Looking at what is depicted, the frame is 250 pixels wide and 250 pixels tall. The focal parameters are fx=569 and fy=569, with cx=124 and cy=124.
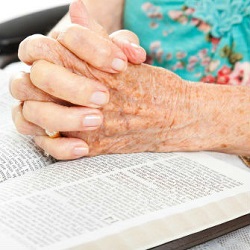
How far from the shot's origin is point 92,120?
0.79 metres

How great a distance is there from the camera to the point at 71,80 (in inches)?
30.5

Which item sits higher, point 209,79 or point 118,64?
point 118,64

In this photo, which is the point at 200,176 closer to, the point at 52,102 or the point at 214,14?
the point at 52,102

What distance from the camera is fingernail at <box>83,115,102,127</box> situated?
78 centimetres

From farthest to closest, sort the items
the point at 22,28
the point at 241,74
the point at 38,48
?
the point at 22,28 < the point at 241,74 < the point at 38,48

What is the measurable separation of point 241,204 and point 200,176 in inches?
3.2

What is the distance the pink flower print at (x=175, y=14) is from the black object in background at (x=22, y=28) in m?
0.32

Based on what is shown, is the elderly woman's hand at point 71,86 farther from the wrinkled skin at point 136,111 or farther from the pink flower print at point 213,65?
the pink flower print at point 213,65

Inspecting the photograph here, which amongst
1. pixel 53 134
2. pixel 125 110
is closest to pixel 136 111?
pixel 125 110

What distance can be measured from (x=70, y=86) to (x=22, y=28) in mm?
617

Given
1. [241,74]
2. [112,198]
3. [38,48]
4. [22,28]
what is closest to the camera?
[112,198]

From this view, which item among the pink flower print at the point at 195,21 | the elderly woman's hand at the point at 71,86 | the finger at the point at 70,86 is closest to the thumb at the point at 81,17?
the elderly woman's hand at the point at 71,86

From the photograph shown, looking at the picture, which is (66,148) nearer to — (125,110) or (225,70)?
(125,110)

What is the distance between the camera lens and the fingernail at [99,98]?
0.77 metres
